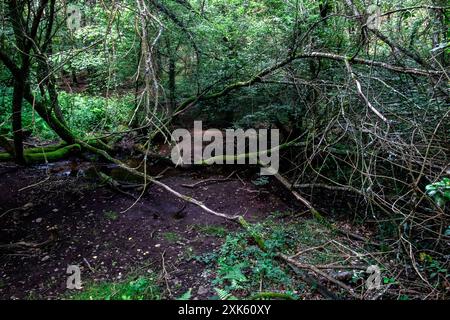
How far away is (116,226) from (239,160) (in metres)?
2.96

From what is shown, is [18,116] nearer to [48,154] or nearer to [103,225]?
[48,154]

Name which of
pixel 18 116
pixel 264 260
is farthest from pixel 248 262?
pixel 18 116

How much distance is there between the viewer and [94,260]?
4172 millimetres

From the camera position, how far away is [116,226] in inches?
192

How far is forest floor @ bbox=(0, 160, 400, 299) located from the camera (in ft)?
12.7

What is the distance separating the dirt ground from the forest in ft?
0.09

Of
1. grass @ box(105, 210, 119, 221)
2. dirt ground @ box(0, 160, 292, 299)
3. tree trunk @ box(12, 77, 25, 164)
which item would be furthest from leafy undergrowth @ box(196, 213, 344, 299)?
tree trunk @ box(12, 77, 25, 164)

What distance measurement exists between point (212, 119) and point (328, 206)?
3.64 m

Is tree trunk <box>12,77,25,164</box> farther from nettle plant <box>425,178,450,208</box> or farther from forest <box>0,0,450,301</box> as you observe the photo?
nettle plant <box>425,178,450,208</box>

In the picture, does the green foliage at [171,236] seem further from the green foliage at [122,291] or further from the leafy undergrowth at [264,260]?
the green foliage at [122,291]

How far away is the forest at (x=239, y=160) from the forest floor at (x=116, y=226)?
0.09 feet

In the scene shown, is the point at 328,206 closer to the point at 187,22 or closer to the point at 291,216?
the point at 291,216

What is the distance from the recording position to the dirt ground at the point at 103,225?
153 inches
